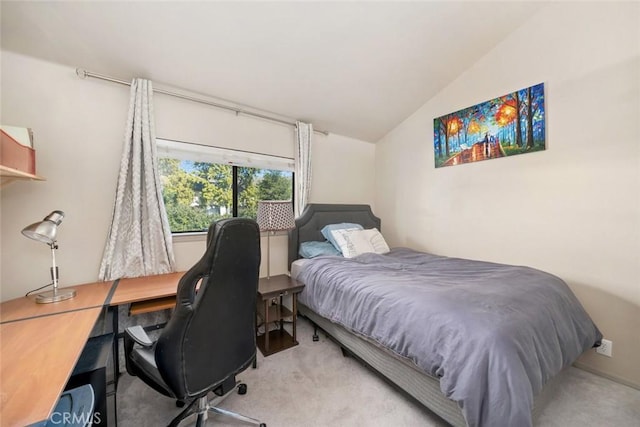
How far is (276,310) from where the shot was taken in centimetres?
249

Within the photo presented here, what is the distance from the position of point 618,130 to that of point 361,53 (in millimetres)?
2122

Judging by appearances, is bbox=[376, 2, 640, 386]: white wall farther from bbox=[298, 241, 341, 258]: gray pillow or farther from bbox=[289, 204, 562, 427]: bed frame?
bbox=[298, 241, 341, 258]: gray pillow

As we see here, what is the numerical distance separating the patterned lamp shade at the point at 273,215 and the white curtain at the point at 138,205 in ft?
2.69

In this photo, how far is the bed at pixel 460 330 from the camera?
1.13m

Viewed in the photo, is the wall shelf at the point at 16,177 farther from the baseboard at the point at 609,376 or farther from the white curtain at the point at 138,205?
the baseboard at the point at 609,376

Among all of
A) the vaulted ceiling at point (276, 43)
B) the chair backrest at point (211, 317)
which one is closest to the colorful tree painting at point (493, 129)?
the vaulted ceiling at point (276, 43)

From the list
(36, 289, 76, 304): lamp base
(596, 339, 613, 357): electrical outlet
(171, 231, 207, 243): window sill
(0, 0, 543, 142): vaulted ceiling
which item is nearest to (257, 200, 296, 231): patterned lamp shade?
(171, 231, 207, 243): window sill


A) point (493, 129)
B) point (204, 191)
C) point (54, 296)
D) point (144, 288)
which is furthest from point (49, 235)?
point (493, 129)

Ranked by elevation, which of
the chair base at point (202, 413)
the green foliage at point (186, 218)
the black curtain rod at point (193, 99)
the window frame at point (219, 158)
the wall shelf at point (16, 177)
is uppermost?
the black curtain rod at point (193, 99)

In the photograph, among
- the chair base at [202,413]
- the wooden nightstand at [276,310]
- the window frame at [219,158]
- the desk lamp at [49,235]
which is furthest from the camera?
the window frame at [219,158]

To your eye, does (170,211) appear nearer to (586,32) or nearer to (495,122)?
(495,122)

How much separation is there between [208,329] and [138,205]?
1447 millimetres

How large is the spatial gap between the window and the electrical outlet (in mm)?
3250

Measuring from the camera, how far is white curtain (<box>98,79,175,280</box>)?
2008 mm
